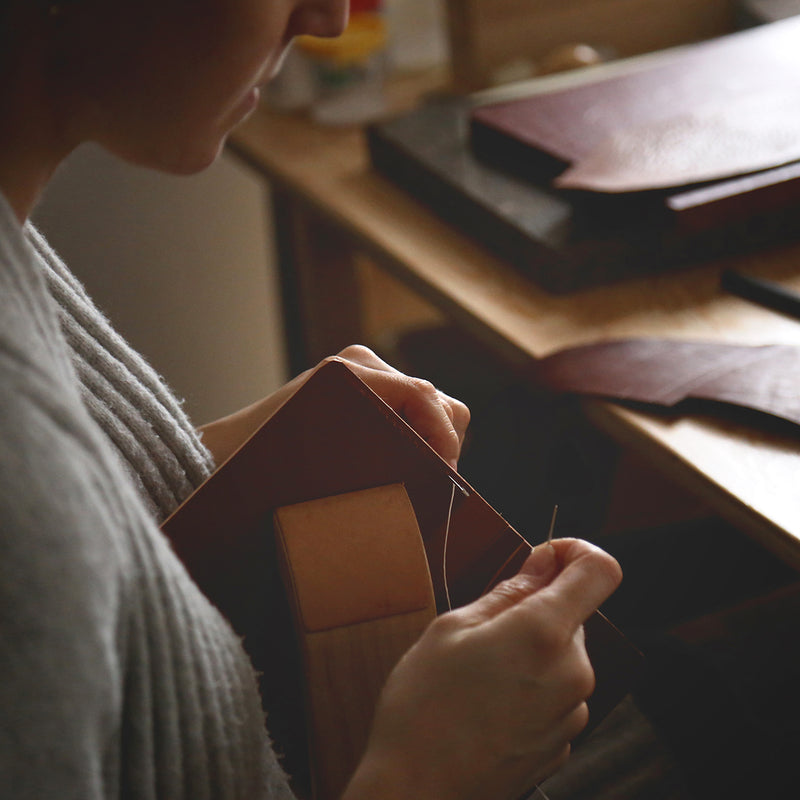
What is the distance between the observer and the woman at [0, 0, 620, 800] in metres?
0.34

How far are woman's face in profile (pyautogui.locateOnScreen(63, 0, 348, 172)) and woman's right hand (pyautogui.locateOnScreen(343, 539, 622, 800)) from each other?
0.84 ft

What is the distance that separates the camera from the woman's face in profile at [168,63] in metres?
0.39

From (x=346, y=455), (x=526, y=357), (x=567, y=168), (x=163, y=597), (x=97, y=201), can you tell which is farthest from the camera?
(x=97, y=201)

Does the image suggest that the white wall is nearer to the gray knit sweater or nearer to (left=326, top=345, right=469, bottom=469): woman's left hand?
(left=326, top=345, right=469, bottom=469): woman's left hand

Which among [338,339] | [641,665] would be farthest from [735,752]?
[338,339]

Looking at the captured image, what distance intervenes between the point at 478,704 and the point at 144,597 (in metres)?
0.15

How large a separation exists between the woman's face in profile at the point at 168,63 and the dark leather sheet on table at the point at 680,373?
1.11ft

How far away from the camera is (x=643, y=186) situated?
796 mm

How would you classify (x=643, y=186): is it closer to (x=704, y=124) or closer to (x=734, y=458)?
(x=704, y=124)

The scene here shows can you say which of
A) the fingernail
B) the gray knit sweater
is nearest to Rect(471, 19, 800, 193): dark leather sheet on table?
the fingernail

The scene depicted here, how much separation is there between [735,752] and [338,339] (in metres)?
0.91

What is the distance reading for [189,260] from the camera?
4.78ft

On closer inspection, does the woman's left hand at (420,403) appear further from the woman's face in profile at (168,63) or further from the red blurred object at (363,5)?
the red blurred object at (363,5)

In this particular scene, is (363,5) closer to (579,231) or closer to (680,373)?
(579,231)
